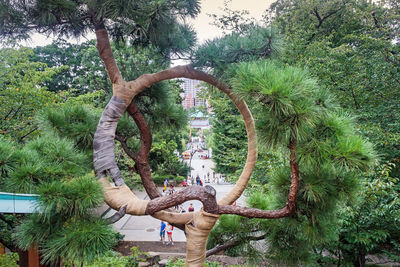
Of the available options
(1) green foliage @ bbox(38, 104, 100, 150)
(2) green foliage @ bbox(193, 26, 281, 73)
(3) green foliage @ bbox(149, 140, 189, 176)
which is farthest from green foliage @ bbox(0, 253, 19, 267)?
(3) green foliage @ bbox(149, 140, 189, 176)

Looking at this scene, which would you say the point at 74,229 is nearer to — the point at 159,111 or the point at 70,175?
the point at 70,175

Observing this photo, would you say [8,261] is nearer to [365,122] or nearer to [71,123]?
[71,123]

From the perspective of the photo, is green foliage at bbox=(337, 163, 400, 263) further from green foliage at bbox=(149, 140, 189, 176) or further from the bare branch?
green foliage at bbox=(149, 140, 189, 176)

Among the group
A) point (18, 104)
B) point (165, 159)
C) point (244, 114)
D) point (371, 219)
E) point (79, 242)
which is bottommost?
point (371, 219)

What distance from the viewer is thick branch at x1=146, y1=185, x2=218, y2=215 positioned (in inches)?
61.6

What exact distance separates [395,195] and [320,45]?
3.86 meters

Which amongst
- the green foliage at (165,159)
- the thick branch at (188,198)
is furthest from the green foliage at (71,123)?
the green foliage at (165,159)

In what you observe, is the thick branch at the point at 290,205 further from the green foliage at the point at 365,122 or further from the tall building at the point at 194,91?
the tall building at the point at 194,91

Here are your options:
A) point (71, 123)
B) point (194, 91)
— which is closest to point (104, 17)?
point (71, 123)

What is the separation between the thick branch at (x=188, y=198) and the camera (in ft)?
5.14

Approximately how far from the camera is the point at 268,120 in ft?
4.53

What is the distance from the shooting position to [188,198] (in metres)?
1.57

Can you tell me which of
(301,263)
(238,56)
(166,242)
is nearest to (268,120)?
(238,56)

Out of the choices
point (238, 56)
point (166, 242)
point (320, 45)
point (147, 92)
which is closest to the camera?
point (238, 56)
